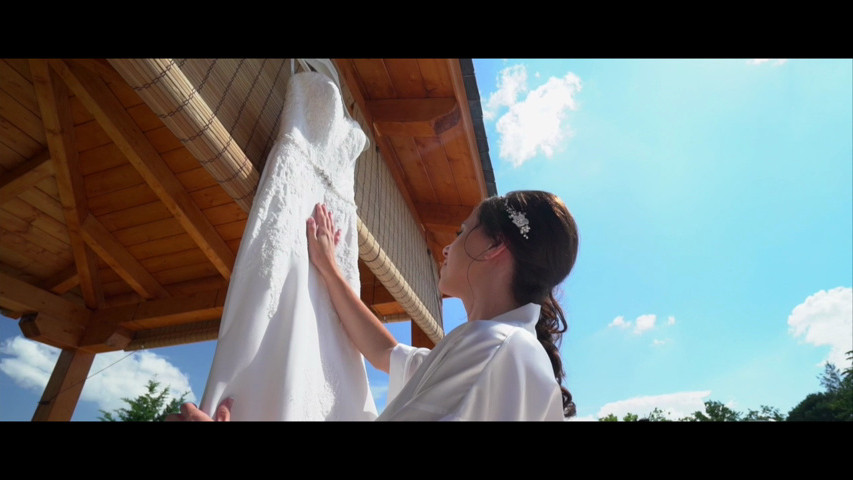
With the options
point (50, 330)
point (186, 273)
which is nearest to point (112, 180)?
point (186, 273)

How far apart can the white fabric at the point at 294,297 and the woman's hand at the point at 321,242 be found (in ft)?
0.08

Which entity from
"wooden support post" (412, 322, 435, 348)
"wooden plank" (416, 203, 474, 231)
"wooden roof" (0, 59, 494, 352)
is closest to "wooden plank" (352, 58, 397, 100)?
"wooden roof" (0, 59, 494, 352)

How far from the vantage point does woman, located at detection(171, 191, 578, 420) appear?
74cm

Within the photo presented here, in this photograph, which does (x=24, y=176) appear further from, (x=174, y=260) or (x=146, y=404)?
(x=146, y=404)

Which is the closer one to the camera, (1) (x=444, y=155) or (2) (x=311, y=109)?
(2) (x=311, y=109)

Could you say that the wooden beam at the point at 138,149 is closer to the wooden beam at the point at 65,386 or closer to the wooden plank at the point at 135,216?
the wooden plank at the point at 135,216

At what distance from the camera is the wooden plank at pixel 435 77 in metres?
2.14

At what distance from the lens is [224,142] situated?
1.06 meters

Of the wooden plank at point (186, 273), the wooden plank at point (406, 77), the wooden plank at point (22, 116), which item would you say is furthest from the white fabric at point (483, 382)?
the wooden plank at point (186, 273)

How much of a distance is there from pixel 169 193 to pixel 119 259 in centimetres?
89

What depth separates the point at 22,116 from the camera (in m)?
2.19

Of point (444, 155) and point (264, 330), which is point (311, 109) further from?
point (444, 155)
